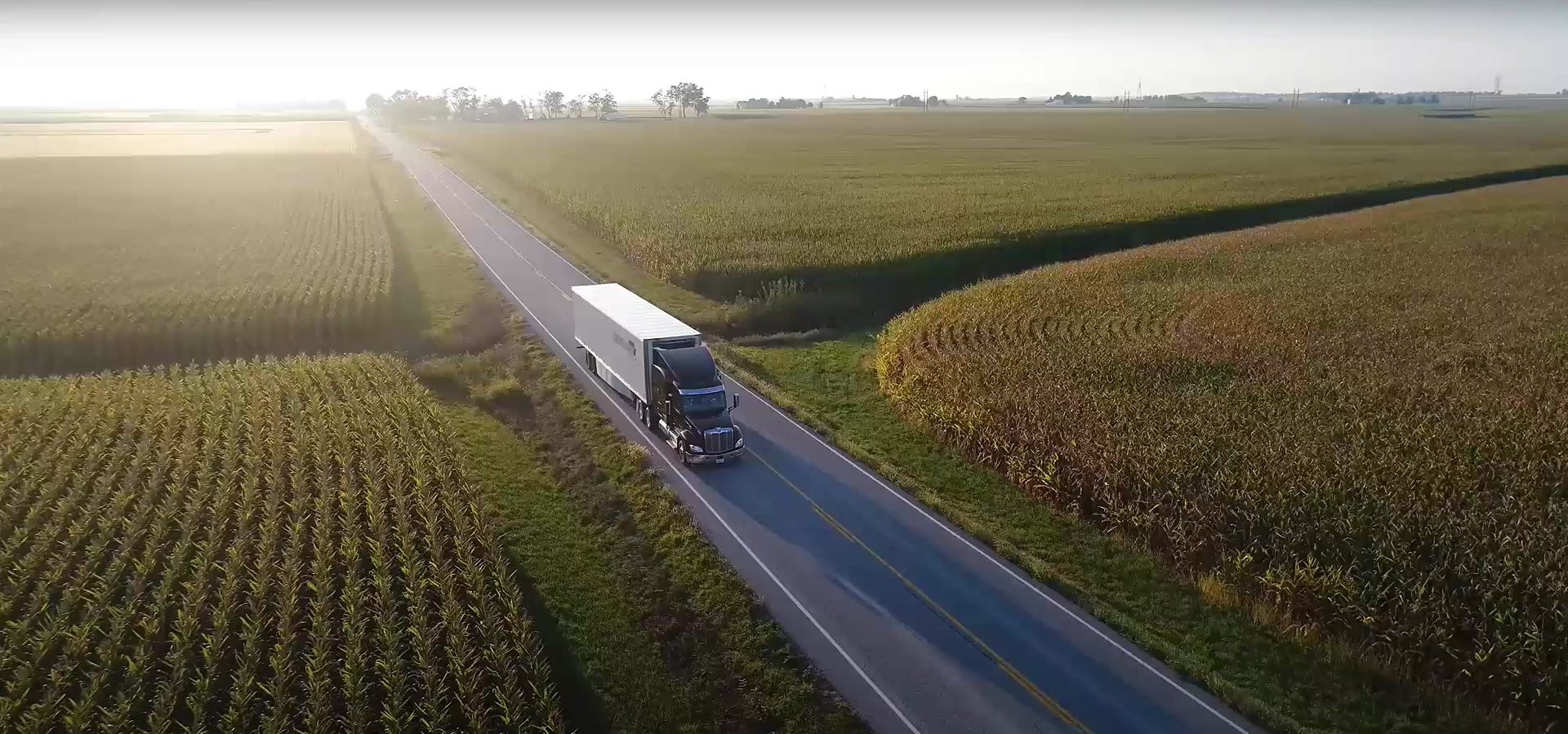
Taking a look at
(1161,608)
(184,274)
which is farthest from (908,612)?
(184,274)

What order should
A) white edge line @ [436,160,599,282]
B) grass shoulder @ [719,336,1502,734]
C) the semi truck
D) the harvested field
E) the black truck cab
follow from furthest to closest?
the harvested field
white edge line @ [436,160,599,282]
the semi truck
the black truck cab
grass shoulder @ [719,336,1502,734]

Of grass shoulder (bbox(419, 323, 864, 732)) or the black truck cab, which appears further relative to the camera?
the black truck cab

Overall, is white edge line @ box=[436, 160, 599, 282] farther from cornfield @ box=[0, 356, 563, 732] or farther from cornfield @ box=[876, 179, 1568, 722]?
cornfield @ box=[0, 356, 563, 732]

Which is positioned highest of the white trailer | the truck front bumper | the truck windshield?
the white trailer

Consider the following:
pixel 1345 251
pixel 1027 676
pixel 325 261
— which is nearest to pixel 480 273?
pixel 325 261

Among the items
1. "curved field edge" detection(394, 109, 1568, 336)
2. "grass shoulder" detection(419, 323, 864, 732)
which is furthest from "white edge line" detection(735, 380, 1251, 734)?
"curved field edge" detection(394, 109, 1568, 336)

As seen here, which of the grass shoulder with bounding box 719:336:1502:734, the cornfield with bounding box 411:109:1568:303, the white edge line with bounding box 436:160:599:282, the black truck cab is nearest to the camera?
the grass shoulder with bounding box 719:336:1502:734

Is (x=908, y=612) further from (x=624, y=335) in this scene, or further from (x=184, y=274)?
(x=184, y=274)

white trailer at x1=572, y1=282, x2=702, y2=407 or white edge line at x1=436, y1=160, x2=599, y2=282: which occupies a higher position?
white edge line at x1=436, y1=160, x2=599, y2=282

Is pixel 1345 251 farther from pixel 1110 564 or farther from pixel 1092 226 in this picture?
pixel 1110 564
